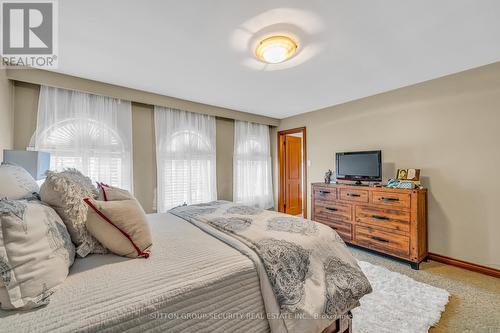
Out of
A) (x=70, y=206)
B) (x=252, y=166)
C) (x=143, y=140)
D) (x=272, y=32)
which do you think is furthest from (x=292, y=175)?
(x=70, y=206)

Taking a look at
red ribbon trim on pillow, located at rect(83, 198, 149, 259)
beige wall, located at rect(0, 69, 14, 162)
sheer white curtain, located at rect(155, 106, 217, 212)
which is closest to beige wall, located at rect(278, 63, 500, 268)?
sheer white curtain, located at rect(155, 106, 217, 212)

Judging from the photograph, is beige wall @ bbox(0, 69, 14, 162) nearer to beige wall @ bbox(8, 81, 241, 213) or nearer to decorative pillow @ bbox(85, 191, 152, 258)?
beige wall @ bbox(8, 81, 241, 213)

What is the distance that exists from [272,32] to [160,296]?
6.65 feet

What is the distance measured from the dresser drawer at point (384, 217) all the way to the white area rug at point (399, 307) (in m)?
0.63

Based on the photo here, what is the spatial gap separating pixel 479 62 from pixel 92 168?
486 cm

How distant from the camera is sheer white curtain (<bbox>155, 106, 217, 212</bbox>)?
3.42 metres

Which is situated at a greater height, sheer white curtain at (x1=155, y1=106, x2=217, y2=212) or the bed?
sheer white curtain at (x1=155, y1=106, x2=217, y2=212)

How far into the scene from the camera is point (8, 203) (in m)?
0.81

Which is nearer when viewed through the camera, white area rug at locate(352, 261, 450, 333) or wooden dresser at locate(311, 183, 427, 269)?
white area rug at locate(352, 261, 450, 333)

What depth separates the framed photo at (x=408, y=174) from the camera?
9.04 feet

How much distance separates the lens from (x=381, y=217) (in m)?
2.85

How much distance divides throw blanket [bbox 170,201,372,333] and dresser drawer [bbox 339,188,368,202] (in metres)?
1.76

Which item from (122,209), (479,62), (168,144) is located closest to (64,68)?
(168,144)

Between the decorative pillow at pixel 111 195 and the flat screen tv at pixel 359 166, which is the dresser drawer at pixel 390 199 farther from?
the decorative pillow at pixel 111 195
